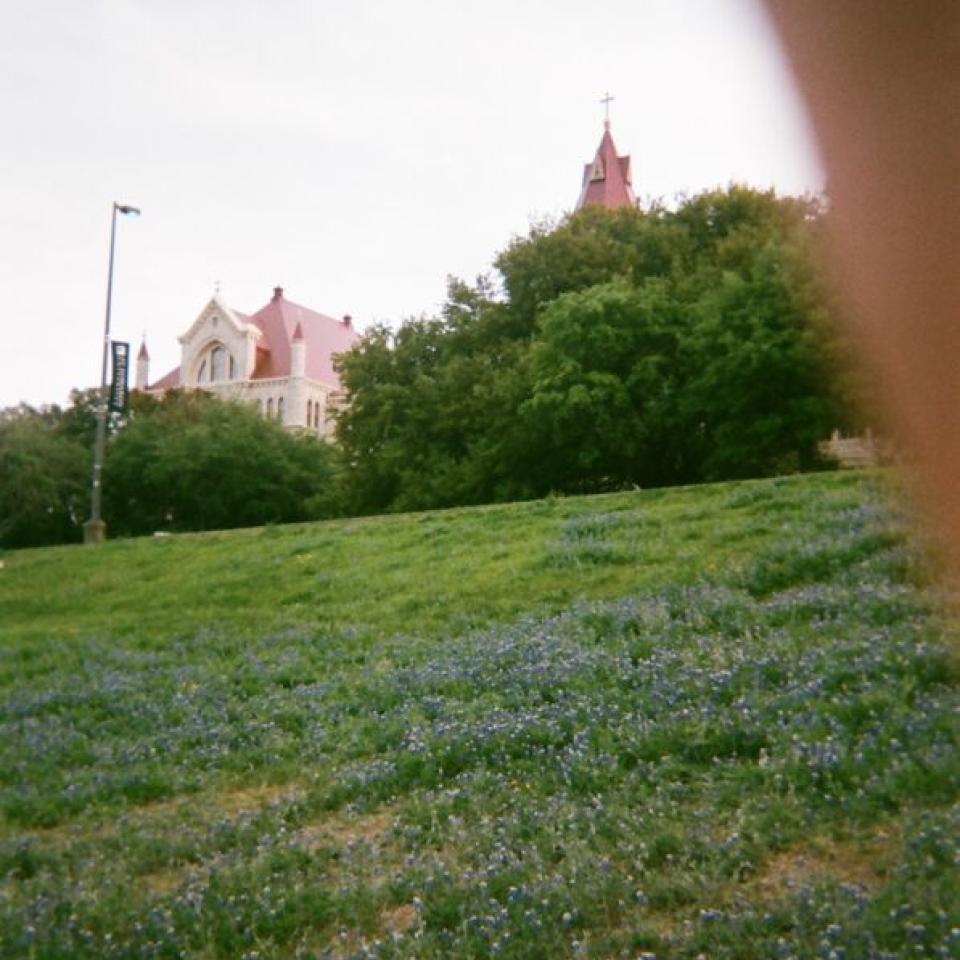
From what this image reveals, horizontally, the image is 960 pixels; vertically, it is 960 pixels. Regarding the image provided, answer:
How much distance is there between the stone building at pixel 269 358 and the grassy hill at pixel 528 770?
229ft

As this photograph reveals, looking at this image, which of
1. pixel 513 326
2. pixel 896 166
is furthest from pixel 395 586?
pixel 513 326

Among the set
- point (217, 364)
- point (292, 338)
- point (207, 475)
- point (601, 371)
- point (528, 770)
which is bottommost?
point (528, 770)

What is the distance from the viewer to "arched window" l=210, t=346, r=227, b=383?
83250 millimetres

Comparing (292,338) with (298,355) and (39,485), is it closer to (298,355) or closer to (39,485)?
(298,355)

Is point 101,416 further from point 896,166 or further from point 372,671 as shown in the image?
point 896,166

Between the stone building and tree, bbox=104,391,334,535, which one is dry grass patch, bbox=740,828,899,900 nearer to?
tree, bbox=104,391,334,535

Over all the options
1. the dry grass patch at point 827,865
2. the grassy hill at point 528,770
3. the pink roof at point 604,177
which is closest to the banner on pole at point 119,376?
the grassy hill at point 528,770

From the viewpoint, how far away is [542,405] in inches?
1153

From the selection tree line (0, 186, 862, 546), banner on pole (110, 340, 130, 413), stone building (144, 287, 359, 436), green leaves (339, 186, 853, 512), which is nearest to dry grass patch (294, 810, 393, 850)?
tree line (0, 186, 862, 546)

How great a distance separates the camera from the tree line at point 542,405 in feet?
85.5

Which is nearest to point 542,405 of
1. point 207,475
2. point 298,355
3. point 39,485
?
point 207,475

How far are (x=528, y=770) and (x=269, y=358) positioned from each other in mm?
80531

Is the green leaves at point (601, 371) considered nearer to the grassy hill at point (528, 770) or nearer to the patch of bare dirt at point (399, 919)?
the grassy hill at point (528, 770)

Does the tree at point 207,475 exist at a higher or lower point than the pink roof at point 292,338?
lower
